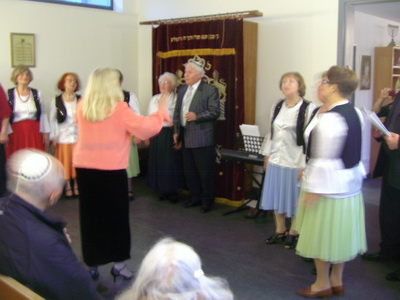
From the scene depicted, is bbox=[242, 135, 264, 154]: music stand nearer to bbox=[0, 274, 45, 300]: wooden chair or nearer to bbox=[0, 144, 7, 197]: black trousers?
bbox=[0, 144, 7, 197]: black trousers

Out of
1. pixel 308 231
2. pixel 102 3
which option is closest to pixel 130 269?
pixel 308 231

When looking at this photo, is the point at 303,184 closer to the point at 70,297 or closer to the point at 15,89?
the point at 70,297

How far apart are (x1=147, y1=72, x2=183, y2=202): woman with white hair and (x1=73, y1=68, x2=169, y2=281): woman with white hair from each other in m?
2.24

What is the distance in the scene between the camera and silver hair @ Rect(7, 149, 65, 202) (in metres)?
1.88

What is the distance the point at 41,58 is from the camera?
5.94 metres

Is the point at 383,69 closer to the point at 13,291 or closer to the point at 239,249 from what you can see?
the point at 239,249

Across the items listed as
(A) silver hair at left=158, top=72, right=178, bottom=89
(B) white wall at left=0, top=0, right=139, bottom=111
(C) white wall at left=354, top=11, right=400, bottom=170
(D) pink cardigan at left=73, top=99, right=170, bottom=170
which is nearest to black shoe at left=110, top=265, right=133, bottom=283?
(D) pink cardigan at left=73, top=99, right=170, bottom=170

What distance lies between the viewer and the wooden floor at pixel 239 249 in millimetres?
3346

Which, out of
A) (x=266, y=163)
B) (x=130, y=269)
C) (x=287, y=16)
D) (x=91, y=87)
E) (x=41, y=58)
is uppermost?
(x=287, y=16)

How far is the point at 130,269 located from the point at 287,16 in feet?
10.0

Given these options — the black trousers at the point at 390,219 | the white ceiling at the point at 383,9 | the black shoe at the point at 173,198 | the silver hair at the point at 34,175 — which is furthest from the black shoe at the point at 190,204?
the silver hair at the point at 34,175

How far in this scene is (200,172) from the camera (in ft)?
16.9

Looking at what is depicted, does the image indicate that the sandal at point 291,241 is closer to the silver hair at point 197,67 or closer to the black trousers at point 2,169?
the silver hair at point 197,67

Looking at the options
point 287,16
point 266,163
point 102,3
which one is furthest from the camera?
point 102,3
